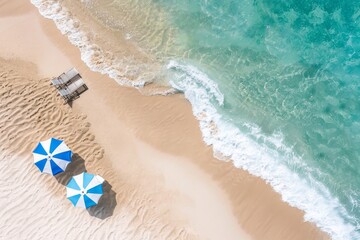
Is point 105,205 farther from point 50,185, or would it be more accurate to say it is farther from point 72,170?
point 50,185

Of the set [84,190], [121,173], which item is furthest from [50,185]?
[121,173]

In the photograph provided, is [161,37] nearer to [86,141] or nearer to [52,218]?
[86,141]

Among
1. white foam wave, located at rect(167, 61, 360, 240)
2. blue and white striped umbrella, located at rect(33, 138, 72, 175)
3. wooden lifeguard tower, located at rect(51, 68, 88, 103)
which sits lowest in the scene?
white foam wave, located at rect(167, 61, 360, 240)

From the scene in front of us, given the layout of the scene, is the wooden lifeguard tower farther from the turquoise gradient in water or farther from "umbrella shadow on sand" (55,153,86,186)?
the turquoise gradient in water

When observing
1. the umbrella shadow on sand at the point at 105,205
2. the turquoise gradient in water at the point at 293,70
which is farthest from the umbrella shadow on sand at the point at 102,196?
the turquoise gradient in water at the point at 293,70

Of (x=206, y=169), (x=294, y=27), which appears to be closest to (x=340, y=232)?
(x=206, y=169)

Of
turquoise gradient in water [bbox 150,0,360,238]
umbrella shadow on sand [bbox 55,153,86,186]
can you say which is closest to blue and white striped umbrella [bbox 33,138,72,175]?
umbrella shadow on sand [bbox 55,153,86,186]
